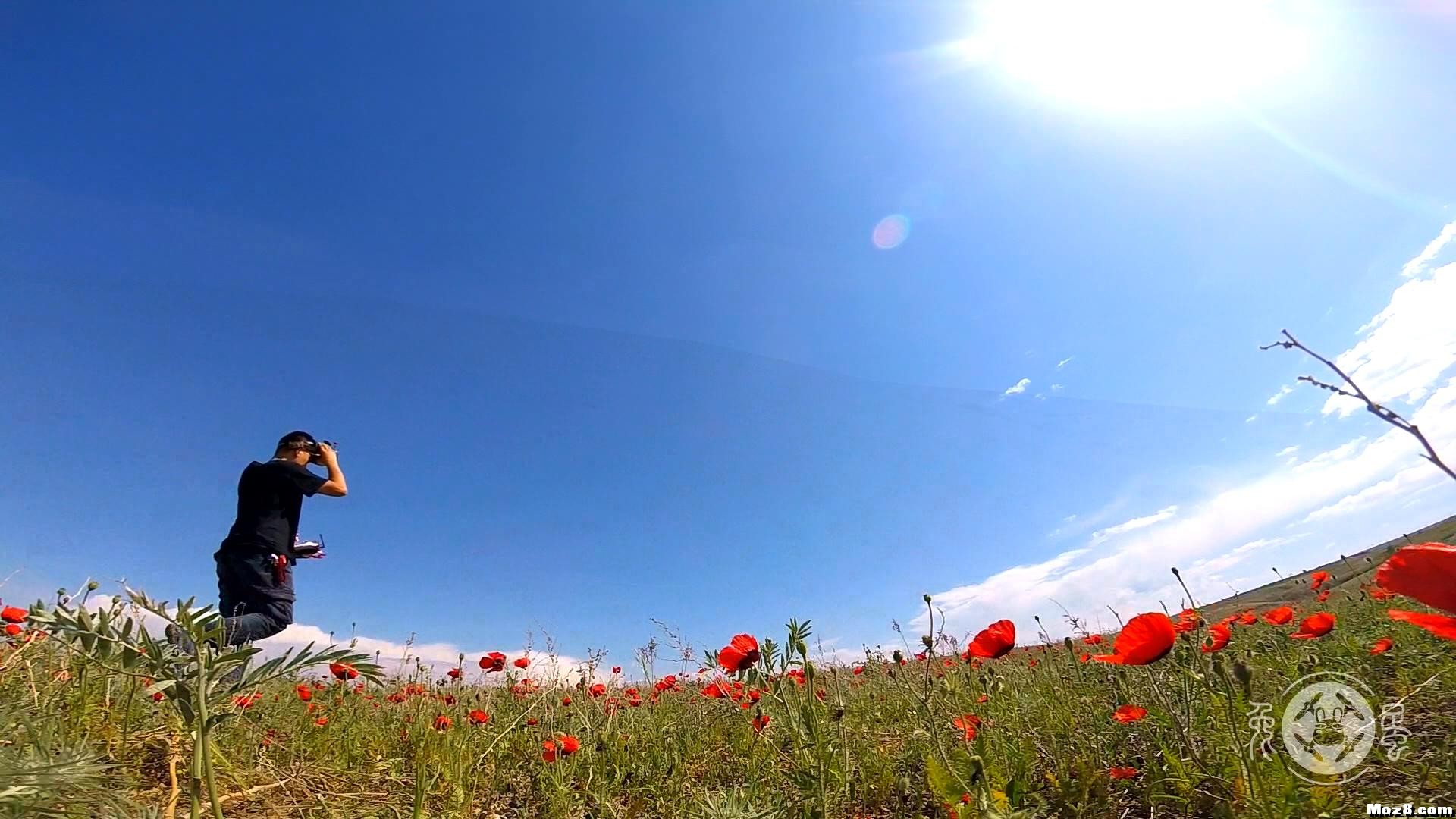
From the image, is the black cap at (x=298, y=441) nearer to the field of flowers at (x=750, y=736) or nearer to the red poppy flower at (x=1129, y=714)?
the field of flowers at (x=750, y=736)

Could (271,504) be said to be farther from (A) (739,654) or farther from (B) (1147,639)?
(B) (1147,639)

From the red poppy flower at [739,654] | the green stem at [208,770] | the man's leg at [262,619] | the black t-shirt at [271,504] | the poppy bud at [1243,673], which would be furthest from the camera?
the black t-shirt at [271,504]

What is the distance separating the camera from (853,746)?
3.28 metres

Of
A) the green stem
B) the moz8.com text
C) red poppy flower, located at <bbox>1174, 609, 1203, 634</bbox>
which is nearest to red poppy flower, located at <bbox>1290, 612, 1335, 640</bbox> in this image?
red poppy flower, located at <bbox>1174, 609, 1203, 634</bbox>

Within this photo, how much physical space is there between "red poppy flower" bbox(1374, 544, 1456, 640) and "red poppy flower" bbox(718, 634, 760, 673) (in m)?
2.01

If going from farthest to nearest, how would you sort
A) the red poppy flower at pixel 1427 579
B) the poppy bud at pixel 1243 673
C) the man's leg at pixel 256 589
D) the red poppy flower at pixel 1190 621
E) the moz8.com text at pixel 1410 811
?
the man's leg at pixel 256 589
the red poppy flower at pixel 1190 621
the poppy bud at pixel 1243 673
the moz8.com text at pixel 1410 811
the red poppy flower at pixel 1427 579

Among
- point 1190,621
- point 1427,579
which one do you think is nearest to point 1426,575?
point 1427,579

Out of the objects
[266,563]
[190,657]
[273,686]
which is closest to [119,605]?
[190,657]

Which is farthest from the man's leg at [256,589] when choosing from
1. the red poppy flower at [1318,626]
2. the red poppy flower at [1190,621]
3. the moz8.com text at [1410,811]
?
the red poppy flower at [1318,626]

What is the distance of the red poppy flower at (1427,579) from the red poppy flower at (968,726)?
76.7 inches

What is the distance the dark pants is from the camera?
12.6 ft

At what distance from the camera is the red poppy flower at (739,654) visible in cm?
246

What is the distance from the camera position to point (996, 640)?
8.66 feet

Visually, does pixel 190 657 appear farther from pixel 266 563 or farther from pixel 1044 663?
pixel 1044 663
